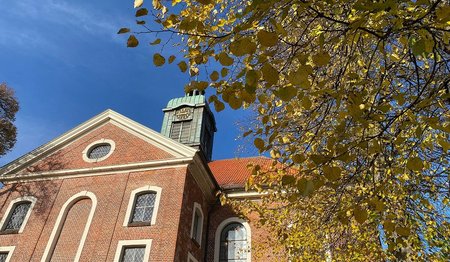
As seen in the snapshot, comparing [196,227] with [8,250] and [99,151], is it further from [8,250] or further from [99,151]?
[8,250]

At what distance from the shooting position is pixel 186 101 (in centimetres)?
2511

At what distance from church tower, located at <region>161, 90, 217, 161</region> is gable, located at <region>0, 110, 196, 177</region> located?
5.73 m

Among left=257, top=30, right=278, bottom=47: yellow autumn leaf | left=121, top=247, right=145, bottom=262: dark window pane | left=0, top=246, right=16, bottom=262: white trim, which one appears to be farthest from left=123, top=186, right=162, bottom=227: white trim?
left=257, top=30, right=278, bottom=47: yellow autumn leaf

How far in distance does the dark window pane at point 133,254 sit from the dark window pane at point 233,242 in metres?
4.18

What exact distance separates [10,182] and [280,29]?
61.1 feet

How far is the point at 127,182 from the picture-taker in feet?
51.0

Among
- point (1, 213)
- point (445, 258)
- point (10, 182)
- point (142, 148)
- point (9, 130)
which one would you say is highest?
point (9, 130)

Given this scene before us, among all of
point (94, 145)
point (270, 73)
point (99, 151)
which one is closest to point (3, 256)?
point (99, 151)

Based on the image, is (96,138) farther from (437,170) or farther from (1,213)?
(437,170)

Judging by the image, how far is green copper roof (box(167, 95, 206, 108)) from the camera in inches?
976

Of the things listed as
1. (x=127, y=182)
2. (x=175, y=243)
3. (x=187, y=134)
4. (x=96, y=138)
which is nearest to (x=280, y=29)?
→ (x=175, y=243)

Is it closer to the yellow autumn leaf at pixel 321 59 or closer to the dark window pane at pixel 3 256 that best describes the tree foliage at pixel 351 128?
the yellow autumn leaf at pixel 321 59

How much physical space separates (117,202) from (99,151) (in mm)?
3604

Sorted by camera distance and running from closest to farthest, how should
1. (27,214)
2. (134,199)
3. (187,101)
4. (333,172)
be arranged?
(333,172)
(134,199)
(27,214)
(187,101)
